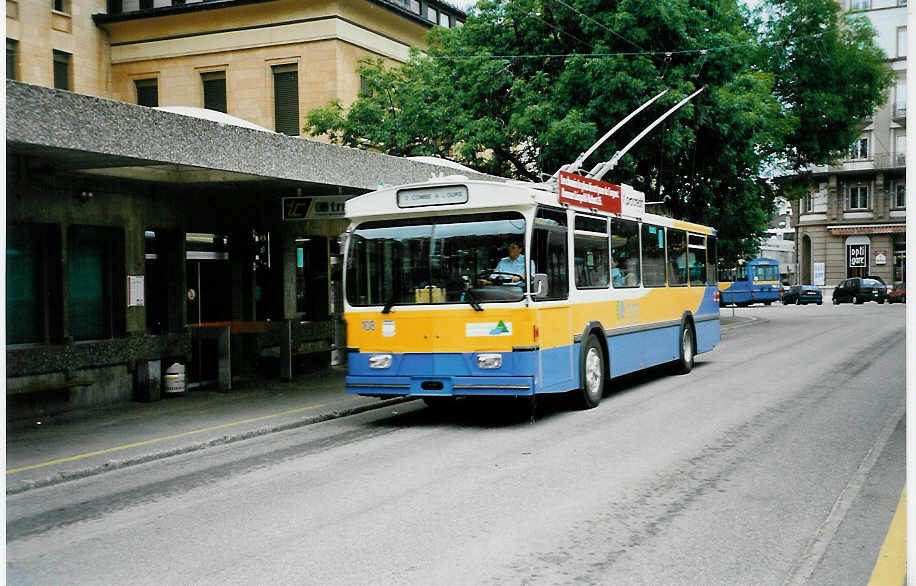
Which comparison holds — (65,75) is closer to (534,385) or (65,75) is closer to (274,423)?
(274,423)

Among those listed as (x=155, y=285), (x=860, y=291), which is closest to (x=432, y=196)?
(x=155, y=285)

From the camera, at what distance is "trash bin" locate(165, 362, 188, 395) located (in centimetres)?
1456

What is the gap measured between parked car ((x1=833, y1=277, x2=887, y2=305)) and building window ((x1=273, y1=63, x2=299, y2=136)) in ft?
119

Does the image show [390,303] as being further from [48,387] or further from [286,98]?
[286,98]

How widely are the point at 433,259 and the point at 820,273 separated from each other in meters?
62.0

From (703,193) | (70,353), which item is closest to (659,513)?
(70,353)

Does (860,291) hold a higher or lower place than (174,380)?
higher

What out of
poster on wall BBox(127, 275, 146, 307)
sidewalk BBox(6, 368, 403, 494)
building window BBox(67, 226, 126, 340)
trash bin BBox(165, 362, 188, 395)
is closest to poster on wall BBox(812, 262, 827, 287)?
sidewalk BBox(6, 368, 403, 494)

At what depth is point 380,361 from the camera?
1146 centimetres

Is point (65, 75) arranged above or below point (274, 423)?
above

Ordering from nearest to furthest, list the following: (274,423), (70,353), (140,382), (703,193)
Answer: (274,423) < (70,353) < (140,382) < (703,193)

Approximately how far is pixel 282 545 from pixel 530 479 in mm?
2556

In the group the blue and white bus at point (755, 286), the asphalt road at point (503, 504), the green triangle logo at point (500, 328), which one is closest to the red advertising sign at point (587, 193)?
the green triangle logo at point (500, 328)

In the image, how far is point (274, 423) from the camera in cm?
1188
